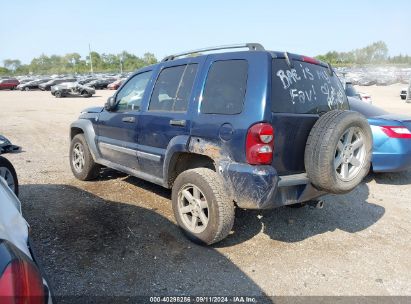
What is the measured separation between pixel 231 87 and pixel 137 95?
166 cm

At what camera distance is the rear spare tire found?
3299 mm

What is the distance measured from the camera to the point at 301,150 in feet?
11.5

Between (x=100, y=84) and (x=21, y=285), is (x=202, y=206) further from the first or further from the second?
(x=100, y=84)

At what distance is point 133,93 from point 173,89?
0.89 m

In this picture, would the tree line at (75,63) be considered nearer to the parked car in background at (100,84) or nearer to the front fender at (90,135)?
the parked car in background at (100,84)

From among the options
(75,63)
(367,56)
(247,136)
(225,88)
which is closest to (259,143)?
(247,136)

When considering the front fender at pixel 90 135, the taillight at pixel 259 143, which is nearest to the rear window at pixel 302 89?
the taillight at pixel 259 143

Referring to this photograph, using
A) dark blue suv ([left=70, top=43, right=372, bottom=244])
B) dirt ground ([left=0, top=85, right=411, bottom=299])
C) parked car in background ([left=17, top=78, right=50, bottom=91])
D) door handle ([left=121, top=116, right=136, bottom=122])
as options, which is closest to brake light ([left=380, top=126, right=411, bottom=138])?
dirt ground ([left=0, top=85, right=411, bottom=299])

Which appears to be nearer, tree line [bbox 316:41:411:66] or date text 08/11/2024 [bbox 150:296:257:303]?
date text 08/11/2024 [bbox 150:296:257:303]

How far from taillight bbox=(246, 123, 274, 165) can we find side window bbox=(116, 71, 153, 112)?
1.90m

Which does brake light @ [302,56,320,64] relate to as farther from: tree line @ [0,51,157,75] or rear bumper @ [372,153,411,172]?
tree line @ [0,51,157,75]

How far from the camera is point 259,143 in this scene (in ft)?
10.4

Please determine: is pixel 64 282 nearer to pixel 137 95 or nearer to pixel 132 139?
pixel 132 139

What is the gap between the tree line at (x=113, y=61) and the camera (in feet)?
342
